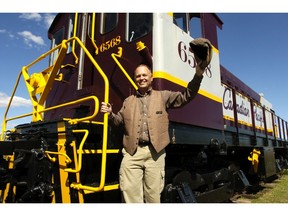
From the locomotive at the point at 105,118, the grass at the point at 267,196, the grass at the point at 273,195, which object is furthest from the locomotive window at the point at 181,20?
the grass at the point at 273,195

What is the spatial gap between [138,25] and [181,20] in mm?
776

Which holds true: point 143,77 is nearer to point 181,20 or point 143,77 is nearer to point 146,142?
point 146,142

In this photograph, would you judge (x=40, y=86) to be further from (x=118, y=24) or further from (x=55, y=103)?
(x=118, y=24)

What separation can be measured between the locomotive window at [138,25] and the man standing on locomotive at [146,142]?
1.29 metres

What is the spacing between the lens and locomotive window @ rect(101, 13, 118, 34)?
14.2 feet

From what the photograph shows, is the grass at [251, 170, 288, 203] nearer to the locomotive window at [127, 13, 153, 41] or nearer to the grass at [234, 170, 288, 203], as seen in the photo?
the grass at [234, 170, 288, 203]

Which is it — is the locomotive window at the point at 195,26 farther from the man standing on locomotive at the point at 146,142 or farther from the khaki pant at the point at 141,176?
the khaki pant at the point at 141,176

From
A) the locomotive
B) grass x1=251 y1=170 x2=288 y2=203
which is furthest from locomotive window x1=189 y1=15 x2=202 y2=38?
grass x1=251 y1=170 x2=288 y2=203

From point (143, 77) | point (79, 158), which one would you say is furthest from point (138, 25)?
point (79, 158)

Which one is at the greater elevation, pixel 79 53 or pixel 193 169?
pixel 79 53

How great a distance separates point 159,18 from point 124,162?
2.10 m

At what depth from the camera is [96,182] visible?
2891 millimetres

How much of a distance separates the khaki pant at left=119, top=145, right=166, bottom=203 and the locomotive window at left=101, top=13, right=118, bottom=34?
8.20ft

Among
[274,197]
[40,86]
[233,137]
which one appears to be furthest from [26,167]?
[274,197]
